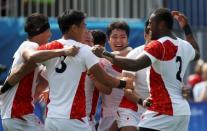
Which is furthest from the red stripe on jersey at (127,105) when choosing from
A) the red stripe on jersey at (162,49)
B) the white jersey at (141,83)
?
the red stripe on jersey at (162,49)

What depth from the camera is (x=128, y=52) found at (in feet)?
39.7

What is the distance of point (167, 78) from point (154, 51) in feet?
1.22

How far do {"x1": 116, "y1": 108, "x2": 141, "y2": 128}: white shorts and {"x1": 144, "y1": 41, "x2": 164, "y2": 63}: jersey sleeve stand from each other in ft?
6.12

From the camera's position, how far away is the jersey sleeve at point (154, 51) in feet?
33.0

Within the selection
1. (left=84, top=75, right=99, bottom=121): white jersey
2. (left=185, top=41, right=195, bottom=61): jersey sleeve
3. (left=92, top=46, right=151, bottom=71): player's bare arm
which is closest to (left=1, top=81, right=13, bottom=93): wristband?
(left=84, top=75, right=99, bottom=121): white jersey

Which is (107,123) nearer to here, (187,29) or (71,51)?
(187,29)

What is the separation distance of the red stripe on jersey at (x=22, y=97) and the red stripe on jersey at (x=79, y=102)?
104 cm

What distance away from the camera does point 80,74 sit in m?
10.1

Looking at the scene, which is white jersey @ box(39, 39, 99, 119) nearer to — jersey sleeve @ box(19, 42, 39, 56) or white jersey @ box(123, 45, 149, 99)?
jersey sleeve @ box(19, 42, 39, 56)

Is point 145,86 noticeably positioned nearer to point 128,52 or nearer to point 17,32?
point 128,52

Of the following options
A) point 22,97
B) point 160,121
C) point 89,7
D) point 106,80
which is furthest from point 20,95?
point 89,7

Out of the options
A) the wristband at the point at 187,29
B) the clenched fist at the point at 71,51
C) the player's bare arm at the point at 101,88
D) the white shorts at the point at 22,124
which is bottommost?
the white shorts at the point at 22,124

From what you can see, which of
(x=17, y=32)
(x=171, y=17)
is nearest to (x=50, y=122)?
(x=171, y=17)

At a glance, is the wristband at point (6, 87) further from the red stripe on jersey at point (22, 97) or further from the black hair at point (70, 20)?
the black hair at point (70, 20)
